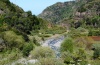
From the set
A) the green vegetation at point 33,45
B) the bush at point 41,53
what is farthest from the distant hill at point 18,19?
the bush at point 41,53

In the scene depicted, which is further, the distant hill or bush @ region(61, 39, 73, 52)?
the distant hill

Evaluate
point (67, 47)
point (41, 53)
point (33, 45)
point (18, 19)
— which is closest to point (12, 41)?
point (33, 45)

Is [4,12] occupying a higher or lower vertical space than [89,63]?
higher

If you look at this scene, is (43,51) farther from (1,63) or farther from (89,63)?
(1,63)

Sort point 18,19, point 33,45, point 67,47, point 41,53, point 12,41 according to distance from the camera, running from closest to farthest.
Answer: point 41,53 → point 67,47 → point 33,45 → point 12,41 → point 18,19

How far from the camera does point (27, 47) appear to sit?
47.8 meters

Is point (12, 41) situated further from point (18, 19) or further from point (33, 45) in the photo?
point (18, 19)

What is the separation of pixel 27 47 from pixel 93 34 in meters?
40.0

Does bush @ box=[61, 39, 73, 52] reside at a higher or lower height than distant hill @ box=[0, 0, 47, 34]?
lower

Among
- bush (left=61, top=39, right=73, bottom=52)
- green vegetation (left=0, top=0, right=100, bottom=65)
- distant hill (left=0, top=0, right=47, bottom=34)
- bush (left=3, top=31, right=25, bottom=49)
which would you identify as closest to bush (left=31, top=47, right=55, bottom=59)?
green vegetation (left=0, top=0, right=100, bottom=65)

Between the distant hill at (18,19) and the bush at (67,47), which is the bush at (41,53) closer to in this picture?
the bush at (67,47)

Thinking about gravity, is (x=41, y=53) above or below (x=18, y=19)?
below

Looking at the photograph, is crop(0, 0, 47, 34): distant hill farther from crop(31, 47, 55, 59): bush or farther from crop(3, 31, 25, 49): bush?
crop(31, 47, 55, 59): bush

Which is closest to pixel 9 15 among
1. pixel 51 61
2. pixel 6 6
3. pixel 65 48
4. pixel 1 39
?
pixel 6 6
